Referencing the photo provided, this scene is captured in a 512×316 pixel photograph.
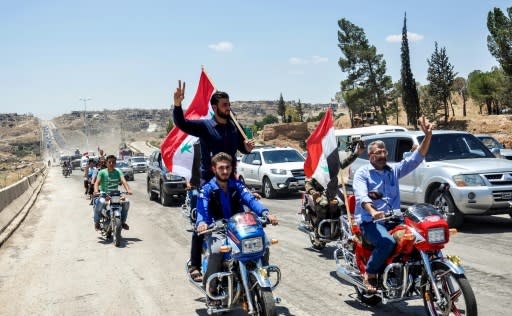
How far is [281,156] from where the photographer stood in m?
21.3

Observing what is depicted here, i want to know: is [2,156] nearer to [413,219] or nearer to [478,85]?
[478,85]

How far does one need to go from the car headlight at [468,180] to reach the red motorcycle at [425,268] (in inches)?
221

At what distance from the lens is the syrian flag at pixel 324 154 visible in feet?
26.9

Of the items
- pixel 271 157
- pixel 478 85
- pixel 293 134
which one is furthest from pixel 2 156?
pixel 271 157

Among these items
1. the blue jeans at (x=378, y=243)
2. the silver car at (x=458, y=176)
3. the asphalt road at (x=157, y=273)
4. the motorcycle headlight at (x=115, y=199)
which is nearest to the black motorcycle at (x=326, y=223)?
the asphalt road at (x=157, y=273)

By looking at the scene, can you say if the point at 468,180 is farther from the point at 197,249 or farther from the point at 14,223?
the point at 14,223

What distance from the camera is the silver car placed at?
408 inches

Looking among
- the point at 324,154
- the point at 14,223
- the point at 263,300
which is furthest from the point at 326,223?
the point at 14,223

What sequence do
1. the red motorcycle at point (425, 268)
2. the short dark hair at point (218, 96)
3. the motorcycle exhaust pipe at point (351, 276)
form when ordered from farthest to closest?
the short dark hair at point (218, 96)
the motorcycle exhaust pipe at point (351, 276)
the red motorcycle at point (425, 268)

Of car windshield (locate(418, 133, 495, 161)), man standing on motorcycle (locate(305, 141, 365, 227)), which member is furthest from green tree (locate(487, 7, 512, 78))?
man standing on motorcycle (locate(305, 141, 365, 227))

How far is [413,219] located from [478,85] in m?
76.4

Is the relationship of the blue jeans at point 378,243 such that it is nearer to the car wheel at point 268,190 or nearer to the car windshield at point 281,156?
the car wheel at point 268,190

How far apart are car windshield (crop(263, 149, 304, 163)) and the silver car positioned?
8567mm

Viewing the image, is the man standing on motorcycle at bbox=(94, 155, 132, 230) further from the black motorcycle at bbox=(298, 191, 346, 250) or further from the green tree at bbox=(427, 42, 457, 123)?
the green tree at bbox=(427, 42, 457, 123)
